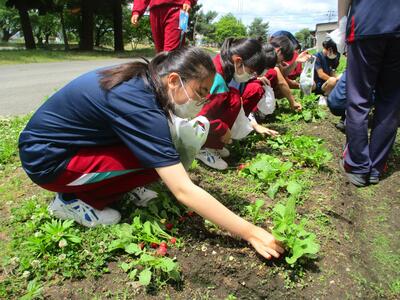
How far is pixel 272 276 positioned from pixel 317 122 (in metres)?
2.68

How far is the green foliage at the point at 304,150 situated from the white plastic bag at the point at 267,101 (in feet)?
1.44

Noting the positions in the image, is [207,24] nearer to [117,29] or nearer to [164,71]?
[117,29]

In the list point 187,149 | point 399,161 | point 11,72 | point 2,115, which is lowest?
point 11,72

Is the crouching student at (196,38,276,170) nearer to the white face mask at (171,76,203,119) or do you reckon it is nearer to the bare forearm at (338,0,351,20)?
the bare forearm at (338,0,351,20)

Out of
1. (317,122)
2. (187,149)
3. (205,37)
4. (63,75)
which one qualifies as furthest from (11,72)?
(205,37)

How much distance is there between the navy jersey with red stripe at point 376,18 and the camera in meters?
2.47

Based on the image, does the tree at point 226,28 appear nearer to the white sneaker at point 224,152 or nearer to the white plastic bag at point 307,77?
the white plastic bag at point 307,77

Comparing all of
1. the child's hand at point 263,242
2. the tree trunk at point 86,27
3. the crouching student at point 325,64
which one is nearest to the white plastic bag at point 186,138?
the child's hand at point 263,242

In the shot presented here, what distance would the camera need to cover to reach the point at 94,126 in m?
1.87

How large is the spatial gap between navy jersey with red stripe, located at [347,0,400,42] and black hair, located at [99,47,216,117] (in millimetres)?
1342

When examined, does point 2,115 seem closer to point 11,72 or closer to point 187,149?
point 187,149

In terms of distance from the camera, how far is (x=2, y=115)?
4480 mm

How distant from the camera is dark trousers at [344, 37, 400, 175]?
262 centimetres

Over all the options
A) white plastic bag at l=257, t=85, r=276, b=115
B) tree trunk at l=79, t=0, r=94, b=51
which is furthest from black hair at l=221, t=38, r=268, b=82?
tree trunk at l=79, t=0, r=94, b=51
